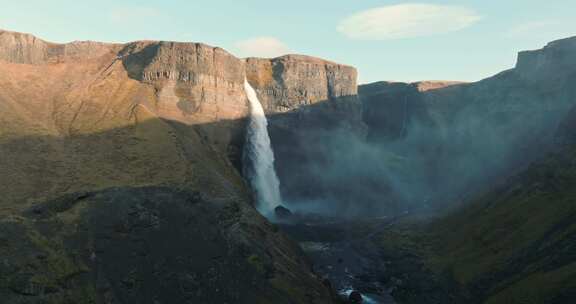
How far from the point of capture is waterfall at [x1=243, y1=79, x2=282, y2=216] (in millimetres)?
145938

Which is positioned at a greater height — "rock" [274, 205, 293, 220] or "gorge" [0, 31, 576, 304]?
"gorge" [0, 31, 576, 304]

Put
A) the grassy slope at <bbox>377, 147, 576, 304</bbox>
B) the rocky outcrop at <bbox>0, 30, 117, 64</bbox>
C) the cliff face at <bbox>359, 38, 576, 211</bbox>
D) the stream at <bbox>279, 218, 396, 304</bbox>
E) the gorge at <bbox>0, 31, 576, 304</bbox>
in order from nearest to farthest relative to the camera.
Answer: the gorge at <bbox>0, 31, 576, 304</bbox>, the grassy slope at <bbox>377, 147, 576, 304</bbox>, the stream at <bbox>279, 218, 396, 304</bbox>, the rocky outcrop at <bbox>0, 30, 117, 64</bbox>, the cliff face at <bbox>359, 38, 576, 211</bbox>

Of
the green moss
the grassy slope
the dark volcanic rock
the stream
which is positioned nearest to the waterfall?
the stream

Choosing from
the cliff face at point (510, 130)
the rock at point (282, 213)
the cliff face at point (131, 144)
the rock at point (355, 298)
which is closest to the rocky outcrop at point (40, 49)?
the cliff face at point (131, 144)

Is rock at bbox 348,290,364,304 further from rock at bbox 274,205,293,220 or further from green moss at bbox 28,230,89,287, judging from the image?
rock at bbox 274,205,293,220

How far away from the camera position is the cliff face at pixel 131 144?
65.6 meters

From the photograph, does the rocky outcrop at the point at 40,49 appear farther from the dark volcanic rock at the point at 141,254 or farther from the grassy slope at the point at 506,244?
the grassy slope at the point at 506,244

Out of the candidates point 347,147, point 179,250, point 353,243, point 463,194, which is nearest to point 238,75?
point 347,147

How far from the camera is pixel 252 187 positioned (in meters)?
144

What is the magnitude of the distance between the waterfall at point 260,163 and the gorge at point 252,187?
0.62 meters

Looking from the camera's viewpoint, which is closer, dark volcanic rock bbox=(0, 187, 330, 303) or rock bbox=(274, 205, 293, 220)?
dark volcanic rock bbox=(0, 187, 330, 303)

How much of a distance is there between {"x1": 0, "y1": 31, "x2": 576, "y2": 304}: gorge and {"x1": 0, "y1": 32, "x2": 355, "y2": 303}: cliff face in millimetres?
398

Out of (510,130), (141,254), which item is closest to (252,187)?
(141,254)

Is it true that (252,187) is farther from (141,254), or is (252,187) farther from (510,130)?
(510,130)
